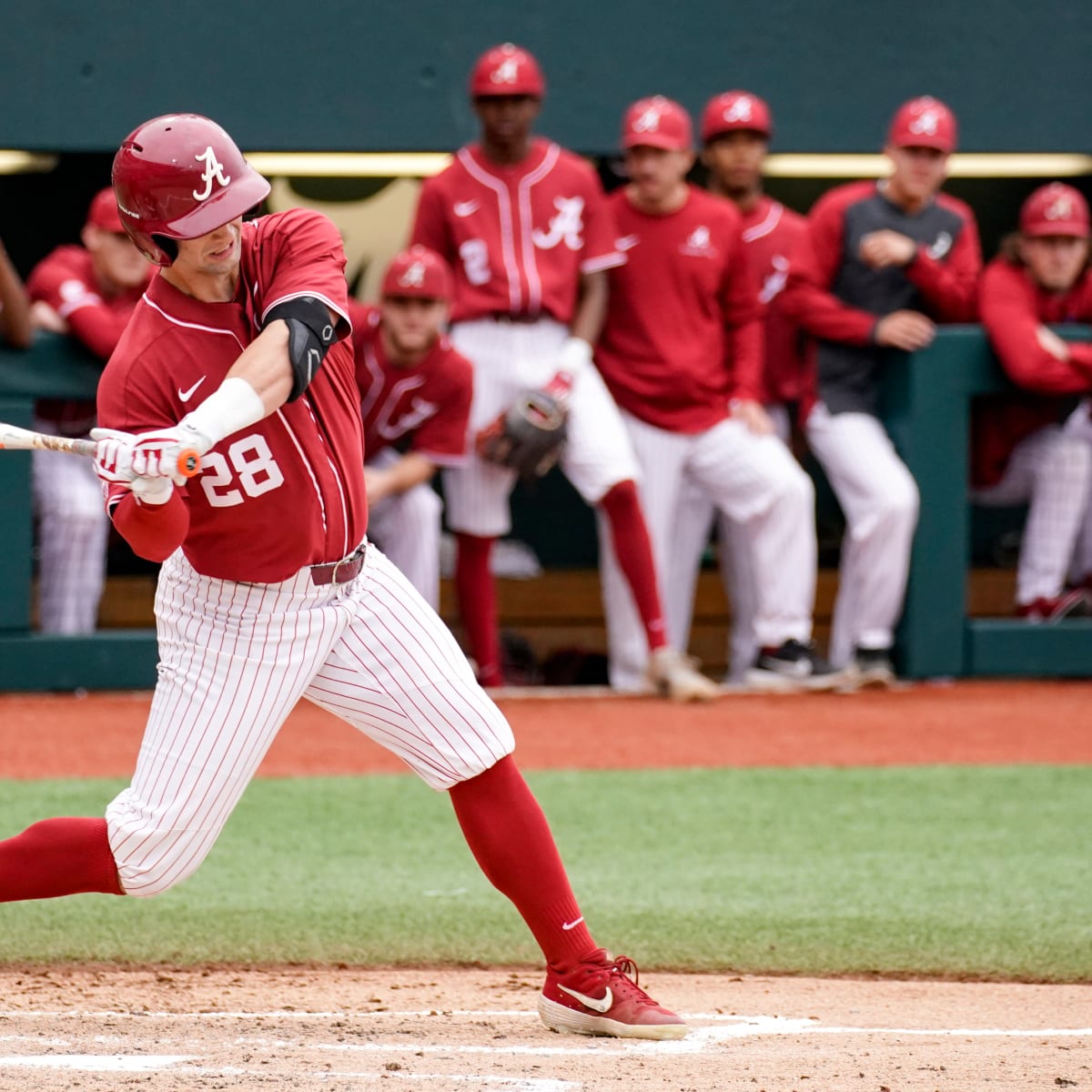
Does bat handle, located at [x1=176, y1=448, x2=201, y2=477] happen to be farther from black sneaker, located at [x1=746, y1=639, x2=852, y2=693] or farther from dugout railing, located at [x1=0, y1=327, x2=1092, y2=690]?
black sneaker, located at [x1=746, y1=639, x2=852, y2=693]

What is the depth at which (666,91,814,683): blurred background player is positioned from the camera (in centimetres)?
682

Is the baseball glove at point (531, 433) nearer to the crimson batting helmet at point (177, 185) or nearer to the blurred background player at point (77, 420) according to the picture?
the blurred background player at point (77, 420)

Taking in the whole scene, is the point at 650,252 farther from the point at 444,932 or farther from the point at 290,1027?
the point at 290,1027

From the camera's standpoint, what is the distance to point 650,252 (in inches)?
257

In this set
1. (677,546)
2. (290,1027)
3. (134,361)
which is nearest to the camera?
(134,361)

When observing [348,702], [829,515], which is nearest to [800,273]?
[829,515]

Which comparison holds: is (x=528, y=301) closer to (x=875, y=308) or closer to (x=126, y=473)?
(x=875, y=308)

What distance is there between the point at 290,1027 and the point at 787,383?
14.4ft

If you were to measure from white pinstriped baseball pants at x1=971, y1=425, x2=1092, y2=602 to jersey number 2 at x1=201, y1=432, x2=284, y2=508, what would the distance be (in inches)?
177

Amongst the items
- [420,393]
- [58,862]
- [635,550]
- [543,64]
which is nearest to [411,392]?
[420,393]

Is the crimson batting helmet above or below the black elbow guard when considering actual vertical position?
above

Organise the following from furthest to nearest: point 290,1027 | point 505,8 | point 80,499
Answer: point 505,8, point 80,499, point 290,1027

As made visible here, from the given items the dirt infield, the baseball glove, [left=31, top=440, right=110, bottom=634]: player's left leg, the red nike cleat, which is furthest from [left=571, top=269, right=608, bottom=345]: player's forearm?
the red nike cleat

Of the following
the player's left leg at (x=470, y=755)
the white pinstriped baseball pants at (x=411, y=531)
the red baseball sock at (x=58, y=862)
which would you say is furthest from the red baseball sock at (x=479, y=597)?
the red baseball sock at (x=58, y=862)
